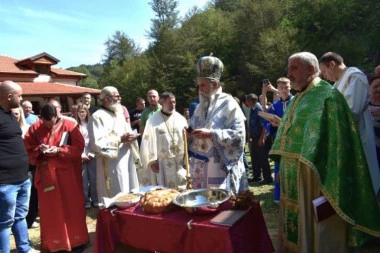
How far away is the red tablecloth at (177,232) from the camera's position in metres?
2.35

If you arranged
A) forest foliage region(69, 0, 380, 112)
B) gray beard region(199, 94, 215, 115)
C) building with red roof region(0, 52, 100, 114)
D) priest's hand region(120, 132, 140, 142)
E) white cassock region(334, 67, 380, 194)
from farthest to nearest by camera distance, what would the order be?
1. forest foliage region(69, 0, 380, 112)
2. building with red roof region(0, 52, 100, 114)
3. priest's hand region(120, 132, 140, 142)
4. white cassock region(334, 67, 380, 194)
5. gray beard region(199, 94, 215, 115)

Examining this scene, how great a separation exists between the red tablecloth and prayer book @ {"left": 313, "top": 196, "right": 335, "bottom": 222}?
47cm

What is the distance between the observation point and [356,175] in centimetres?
291

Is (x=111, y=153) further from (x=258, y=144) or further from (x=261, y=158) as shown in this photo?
(x=261, y=158)

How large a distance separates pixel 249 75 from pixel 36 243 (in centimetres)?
3455

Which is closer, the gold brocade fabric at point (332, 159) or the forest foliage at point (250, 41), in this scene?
the gold brocade fabric at point (332, 159)

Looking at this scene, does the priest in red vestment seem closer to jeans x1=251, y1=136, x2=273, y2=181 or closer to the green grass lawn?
the green grass lawn

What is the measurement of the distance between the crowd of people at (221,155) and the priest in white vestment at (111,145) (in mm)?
15

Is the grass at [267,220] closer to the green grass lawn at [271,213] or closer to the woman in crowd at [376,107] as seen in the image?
the green grass lawn at [271,213]

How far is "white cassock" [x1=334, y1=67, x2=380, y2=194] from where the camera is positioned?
370cm

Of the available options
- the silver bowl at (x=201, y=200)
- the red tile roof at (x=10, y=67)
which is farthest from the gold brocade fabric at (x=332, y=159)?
the red tile roof at (x=10, y=67)

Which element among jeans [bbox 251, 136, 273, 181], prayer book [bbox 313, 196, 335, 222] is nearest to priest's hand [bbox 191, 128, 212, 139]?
prayer book [bbox 313, 196, 335, 222]

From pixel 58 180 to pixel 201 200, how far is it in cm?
238

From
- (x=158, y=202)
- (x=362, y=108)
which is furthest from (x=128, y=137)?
(x=362, y=108)
